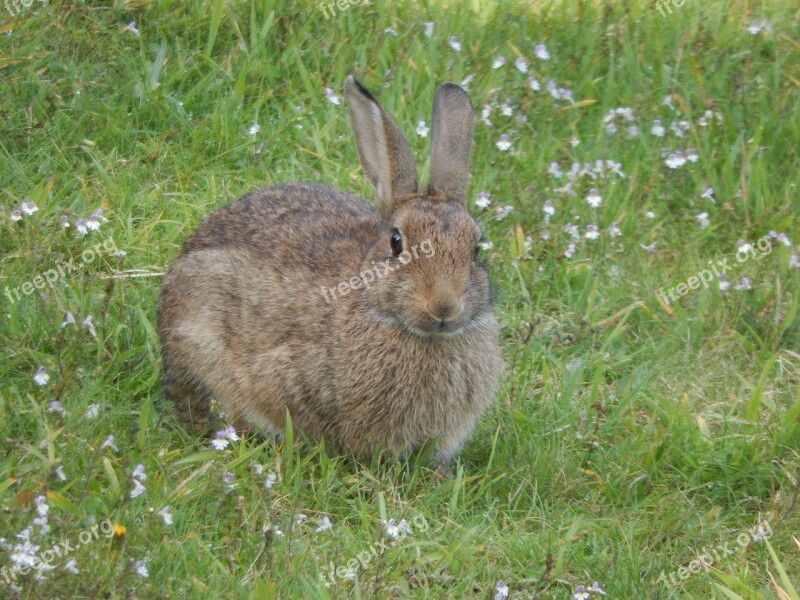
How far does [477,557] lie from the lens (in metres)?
4.75

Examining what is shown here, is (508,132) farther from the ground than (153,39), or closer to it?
closer to it

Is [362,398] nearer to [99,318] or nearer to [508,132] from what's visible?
[99,318]

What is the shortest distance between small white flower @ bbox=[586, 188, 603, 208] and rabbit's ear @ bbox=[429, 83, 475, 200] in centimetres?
118

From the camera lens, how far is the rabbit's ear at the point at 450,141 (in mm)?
5559

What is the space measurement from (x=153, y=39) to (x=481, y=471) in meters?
3.27

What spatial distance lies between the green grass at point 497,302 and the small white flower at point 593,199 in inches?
4.2

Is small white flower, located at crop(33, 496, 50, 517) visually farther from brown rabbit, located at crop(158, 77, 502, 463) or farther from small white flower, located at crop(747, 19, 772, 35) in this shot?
small white flower, located at crop(747, 19, 772, 35)

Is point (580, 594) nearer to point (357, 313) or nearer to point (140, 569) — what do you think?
point (140, 569)

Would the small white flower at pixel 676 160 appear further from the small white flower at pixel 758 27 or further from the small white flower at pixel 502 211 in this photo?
the small white flower at pixel 758 27

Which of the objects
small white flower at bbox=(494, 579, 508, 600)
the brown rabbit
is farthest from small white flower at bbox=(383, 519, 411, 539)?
the brown rabbit

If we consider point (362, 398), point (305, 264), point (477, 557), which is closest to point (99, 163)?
point (305, 264)

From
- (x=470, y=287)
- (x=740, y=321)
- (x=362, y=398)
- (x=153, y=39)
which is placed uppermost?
(x=153, y=39)

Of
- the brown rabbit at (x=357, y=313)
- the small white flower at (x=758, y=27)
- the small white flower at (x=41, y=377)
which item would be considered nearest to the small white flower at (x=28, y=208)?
the brown rabbit at (x=357, y=313)

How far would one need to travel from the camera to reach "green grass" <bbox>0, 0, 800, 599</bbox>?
4609 mm
